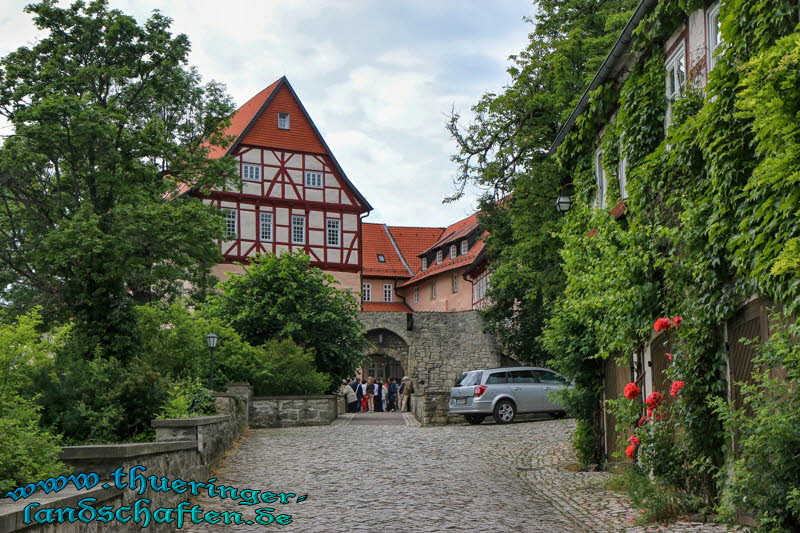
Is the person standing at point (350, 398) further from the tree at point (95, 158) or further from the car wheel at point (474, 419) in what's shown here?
the car wheel at point (474, 419)

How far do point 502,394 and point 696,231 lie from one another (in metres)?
14.8

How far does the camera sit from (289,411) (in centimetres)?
2444

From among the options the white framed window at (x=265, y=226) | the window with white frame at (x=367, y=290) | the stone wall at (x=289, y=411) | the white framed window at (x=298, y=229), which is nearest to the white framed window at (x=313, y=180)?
the white framed window at (x=298, y=229)

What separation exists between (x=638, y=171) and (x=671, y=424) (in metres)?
3.35

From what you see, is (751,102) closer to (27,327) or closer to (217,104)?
(27,327)

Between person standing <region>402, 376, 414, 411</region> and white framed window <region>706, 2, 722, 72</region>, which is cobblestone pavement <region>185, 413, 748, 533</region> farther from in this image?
person standing <region>402, 376, 414, 411</region>

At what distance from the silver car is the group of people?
38.4ft

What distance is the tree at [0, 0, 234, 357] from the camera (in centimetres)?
2652

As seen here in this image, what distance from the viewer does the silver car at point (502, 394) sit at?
24.2m

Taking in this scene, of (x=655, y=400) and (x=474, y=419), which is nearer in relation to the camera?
(x=655, y=400)

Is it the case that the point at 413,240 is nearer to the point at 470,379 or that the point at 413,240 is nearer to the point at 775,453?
the point at 470,379

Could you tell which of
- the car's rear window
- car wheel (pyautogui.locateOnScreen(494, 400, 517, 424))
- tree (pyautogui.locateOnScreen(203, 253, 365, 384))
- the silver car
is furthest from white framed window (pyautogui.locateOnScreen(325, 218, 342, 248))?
car wheel (pyautogui.locateOnScreen(494, 400, 517, 424))

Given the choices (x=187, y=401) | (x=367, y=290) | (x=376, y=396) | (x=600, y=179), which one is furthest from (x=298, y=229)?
(x=187, y=401)

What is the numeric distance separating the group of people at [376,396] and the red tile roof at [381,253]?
20.3m
